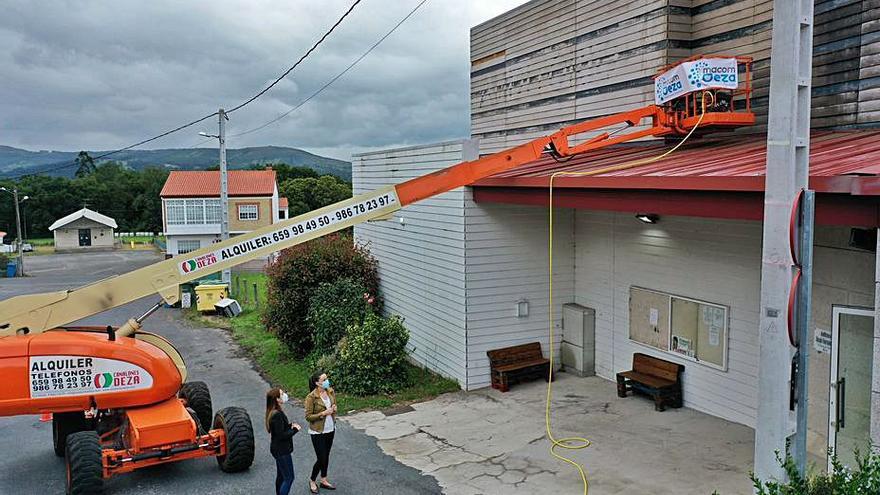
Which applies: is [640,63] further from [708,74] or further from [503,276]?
[503,276]

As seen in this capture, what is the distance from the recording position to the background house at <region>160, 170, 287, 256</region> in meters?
53.0

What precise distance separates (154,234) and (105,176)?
31.3 meters

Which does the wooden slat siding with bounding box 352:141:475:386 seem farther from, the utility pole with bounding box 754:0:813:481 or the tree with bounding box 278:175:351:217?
the tree with bounding box 278:175:351:217

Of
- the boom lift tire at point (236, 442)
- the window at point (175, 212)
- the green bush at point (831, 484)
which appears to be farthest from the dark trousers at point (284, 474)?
the window at point (175, 212)

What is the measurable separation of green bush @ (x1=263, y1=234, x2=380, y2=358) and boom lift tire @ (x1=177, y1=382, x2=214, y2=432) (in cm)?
550

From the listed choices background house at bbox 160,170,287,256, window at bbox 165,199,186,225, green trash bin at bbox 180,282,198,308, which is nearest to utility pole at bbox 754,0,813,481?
green trash bin at bbox 180,282,198,308

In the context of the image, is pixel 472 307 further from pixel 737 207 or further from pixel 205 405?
pixel 737 207

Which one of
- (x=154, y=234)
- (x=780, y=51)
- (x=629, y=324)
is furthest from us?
(x=154, y=234)

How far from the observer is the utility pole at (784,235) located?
209 inches

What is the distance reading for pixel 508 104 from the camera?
16.3 m

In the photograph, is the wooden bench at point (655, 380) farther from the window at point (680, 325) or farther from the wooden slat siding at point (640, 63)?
the wooden slat siding at point (640, 63)

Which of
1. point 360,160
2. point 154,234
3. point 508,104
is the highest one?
point 508,104

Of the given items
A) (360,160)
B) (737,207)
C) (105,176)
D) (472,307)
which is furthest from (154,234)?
(737,207)

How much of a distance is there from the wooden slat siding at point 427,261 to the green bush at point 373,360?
2.90 feet
